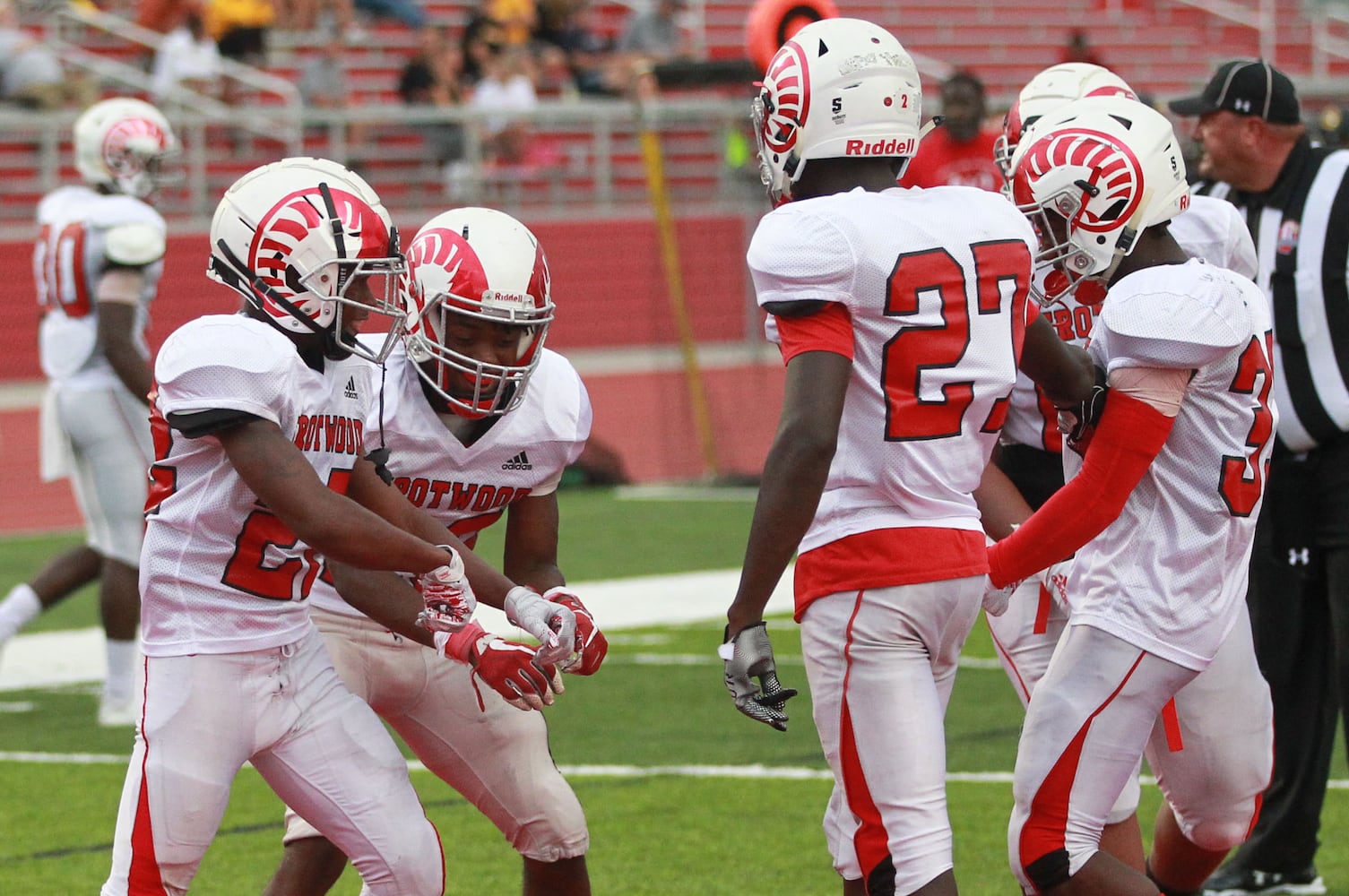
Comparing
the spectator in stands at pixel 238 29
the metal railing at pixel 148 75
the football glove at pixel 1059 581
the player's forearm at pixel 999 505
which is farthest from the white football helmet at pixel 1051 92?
the spectator in stands at pixel 238 29

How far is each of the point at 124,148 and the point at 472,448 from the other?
3812mm

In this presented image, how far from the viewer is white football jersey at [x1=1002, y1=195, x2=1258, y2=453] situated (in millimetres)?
4336

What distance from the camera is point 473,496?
3.93 meters

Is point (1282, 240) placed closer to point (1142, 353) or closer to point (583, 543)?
point (1142, 353)

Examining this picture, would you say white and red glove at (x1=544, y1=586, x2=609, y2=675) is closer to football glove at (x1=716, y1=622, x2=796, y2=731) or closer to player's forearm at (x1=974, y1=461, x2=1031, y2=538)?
football glove at (x1=716, y1=622, x2=796, y2=731)

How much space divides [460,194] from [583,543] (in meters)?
5.22

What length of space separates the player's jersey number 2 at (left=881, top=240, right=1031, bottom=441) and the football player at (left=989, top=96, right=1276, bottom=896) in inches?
14.4

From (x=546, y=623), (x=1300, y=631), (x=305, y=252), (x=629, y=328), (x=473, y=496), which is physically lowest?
(x=629, y=328)

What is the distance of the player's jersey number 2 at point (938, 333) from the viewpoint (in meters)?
3.29

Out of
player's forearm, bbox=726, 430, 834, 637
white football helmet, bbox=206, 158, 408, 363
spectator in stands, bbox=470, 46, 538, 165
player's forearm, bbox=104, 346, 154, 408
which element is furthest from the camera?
spectator in stands, bbox=470, 46, 538, 165

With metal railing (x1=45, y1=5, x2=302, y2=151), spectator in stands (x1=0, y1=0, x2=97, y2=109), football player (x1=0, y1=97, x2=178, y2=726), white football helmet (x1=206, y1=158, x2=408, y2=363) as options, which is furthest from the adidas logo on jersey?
spectator in stands (x1=0, y1=0, x2=97, y2=109)

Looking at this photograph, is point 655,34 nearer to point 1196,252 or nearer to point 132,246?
point 132,246

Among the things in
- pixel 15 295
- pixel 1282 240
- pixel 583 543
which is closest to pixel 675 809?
pixel 1282 240

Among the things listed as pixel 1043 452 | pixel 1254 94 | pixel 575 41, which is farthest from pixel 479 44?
pixel 1043 452
